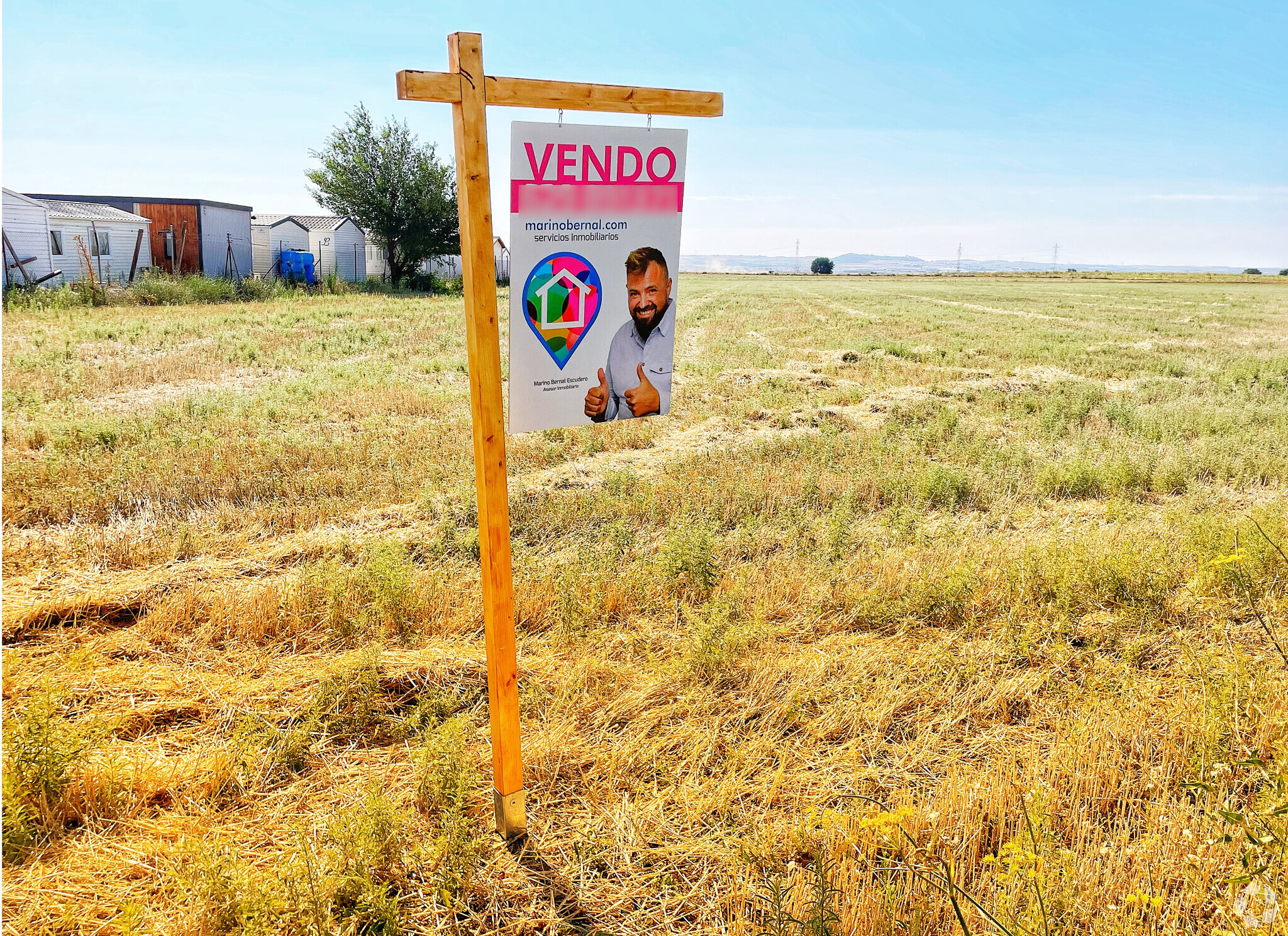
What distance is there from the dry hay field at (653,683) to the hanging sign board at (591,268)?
173 cm

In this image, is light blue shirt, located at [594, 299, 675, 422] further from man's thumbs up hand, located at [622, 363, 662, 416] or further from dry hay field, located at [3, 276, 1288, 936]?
dry hay field, located at [3, 276, 1288, 936]

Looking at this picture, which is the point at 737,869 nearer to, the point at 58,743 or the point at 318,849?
the point at 318,849

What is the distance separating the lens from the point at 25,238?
30.1 m

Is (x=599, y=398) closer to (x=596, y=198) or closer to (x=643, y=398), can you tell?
(x=643, y=398)

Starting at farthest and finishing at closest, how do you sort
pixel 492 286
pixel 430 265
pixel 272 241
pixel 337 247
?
1. pixel 430 265
2. pixel 337 247
3. pixel 272 241
4. pixel 492 286

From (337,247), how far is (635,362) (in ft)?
157

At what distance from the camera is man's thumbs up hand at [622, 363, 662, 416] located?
384cm

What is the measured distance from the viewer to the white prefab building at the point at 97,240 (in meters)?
32.0

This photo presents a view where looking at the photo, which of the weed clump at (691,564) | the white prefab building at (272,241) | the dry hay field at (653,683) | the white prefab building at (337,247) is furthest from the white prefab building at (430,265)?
the weed clump at (691,564)

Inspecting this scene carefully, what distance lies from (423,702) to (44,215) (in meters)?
35.5

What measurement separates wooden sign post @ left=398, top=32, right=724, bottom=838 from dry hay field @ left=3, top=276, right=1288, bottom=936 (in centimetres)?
41

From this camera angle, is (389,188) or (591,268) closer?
(591,268)

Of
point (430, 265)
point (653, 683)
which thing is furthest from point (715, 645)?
point (430, 265)

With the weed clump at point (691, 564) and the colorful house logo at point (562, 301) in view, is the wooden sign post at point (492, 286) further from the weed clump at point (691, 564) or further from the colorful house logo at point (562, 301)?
the weed clump at point (691, 564)
